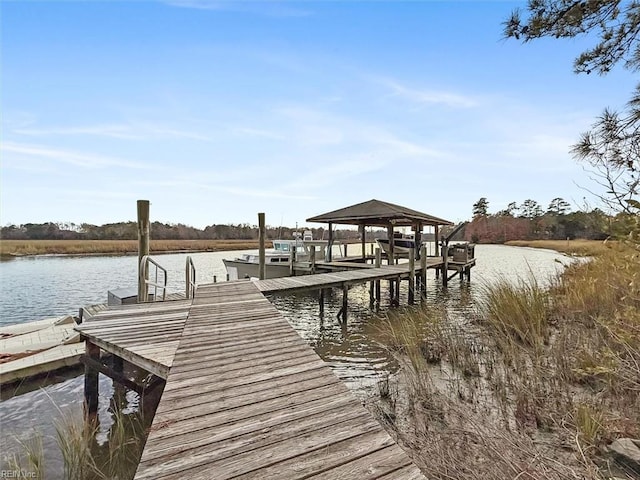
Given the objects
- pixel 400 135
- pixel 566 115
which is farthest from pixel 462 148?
pixel 566 115

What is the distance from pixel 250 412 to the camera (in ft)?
7.12

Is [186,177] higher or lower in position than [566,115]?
higher

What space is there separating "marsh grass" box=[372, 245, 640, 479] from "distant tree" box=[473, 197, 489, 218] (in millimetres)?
82734

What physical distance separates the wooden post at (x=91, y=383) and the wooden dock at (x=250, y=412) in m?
0.23

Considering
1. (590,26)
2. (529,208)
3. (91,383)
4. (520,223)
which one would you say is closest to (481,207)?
(529,208)

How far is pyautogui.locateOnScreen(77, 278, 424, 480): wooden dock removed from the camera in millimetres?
1608

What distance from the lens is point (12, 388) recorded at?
5957 millimetres

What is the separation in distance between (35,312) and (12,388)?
7824 mm

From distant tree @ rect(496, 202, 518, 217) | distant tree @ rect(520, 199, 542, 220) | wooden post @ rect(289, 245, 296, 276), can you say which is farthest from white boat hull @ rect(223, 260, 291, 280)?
distant tree @ rect(520, 199, 542, 220)

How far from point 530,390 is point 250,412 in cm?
338

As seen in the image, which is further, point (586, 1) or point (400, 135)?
point (400, 135)

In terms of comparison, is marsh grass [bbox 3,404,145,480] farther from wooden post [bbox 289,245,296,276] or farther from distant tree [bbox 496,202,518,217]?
distant tree [bbox 496,202,518,217]

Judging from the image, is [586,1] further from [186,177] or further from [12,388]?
[186,177]

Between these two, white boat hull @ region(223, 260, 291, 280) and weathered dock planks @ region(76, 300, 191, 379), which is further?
white boat hull @ region(223, 260, 291, 280)
